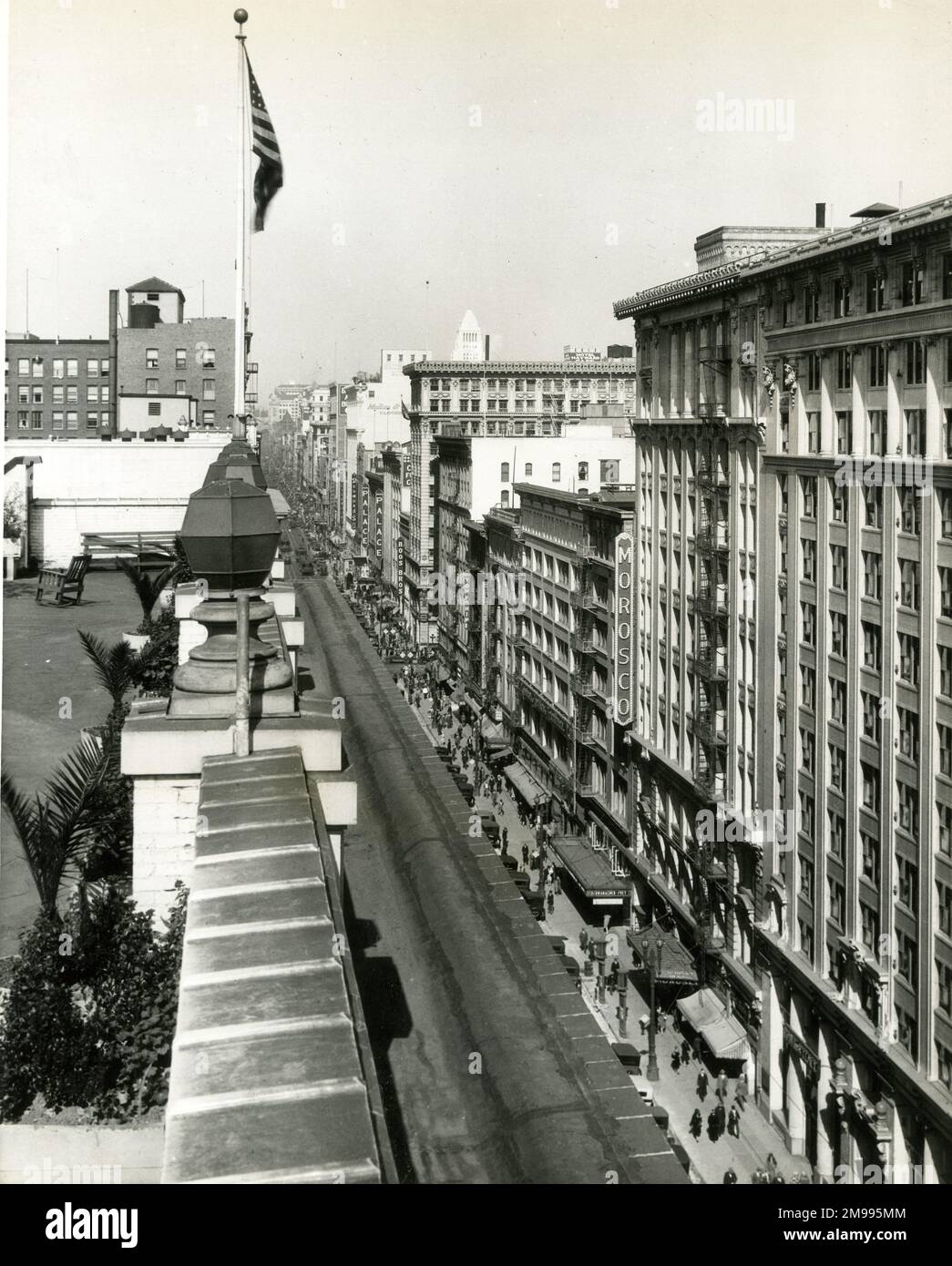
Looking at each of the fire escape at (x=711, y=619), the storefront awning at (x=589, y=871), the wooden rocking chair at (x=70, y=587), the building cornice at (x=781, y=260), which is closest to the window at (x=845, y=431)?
the building cornice at (x=781, y=260)

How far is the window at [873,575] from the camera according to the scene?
1329 inches

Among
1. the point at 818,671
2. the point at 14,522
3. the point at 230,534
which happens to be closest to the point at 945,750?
the point at 818,671

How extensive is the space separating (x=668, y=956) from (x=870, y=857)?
12972 millimetres

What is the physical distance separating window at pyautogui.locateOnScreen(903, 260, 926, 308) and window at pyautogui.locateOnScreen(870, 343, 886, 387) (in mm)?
1497

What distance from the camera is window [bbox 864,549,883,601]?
111 feet

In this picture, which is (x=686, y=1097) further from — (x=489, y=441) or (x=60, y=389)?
(x=60, y=389)

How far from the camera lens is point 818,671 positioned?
3700 cm

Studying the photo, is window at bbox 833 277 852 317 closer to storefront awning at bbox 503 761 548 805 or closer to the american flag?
the american flag

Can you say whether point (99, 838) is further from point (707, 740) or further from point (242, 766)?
point (707, 740)

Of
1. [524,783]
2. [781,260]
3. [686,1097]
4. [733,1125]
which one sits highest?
[781,260]

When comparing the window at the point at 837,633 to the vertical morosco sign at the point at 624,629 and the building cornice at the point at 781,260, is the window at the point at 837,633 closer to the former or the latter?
the building cornice at the point at 781,260
